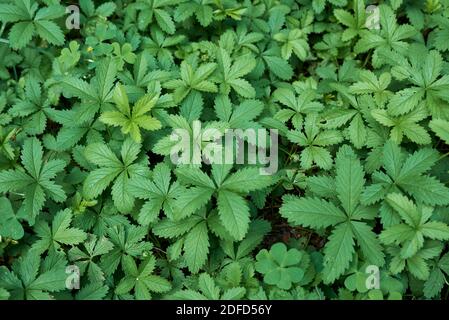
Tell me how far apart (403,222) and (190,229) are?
1.21 m

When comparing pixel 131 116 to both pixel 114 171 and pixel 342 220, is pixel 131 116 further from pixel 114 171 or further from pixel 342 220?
pixel 342 220

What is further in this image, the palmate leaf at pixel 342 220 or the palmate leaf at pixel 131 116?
the palmate leaf at pixel 131 116

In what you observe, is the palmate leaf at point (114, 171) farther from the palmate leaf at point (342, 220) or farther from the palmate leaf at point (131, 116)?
the palmate leaf at point (342, 220)

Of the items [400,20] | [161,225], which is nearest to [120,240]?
[161,225]

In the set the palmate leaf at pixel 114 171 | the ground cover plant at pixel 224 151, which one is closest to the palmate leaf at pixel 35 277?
the ground cover plant at pixel 224 151

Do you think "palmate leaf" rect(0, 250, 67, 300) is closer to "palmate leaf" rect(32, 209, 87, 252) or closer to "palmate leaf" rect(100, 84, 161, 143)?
"palmate leaf" rect(32, 209, 87, 252)

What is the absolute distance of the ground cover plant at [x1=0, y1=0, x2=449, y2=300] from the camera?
2.68 meters

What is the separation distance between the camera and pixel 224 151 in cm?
284

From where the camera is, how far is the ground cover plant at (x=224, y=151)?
8.78 feet

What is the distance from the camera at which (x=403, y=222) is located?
8.90 feet

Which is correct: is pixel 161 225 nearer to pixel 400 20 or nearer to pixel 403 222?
pixel 403 222

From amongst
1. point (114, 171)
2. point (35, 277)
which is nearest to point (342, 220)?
point (114, 171)

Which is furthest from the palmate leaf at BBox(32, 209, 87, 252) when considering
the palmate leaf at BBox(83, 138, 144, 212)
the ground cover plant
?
the palmate leaf at BBox(83, 138, 144, 212)
